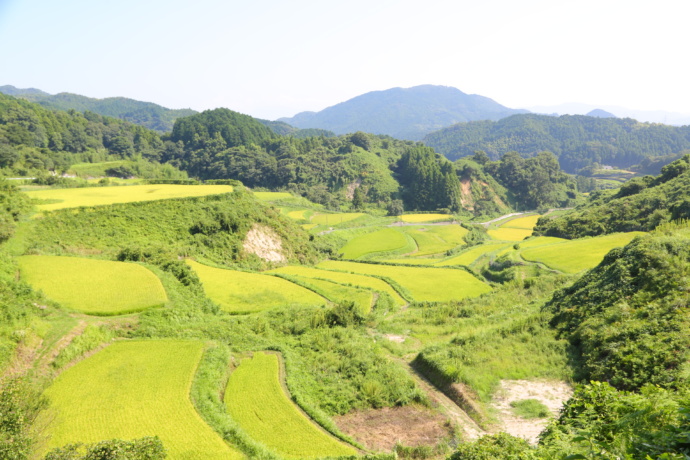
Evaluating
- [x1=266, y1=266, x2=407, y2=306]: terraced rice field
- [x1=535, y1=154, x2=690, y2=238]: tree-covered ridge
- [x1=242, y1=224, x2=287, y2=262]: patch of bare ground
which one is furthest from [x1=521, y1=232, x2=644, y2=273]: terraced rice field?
[x1=242, y1=224, x2=287, y2=262]: patch of bare ground

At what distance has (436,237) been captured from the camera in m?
72.5

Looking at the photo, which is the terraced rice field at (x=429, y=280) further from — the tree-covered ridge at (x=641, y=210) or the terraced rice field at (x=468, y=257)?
the tree-covered ridge at (x=641, y=210)

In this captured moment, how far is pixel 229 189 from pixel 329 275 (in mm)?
21880

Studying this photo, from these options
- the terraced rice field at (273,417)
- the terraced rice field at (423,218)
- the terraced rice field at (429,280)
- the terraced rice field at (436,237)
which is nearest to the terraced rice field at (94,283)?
the terraced rice field at (273,417)

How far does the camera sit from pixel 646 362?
1435cm

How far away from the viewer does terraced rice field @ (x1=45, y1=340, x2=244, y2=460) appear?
11969 mm

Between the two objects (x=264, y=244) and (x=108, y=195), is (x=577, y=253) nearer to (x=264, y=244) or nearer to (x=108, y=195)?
(x=264, y=244)

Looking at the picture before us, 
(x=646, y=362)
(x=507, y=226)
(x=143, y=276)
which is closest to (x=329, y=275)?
(x=143, y=276)

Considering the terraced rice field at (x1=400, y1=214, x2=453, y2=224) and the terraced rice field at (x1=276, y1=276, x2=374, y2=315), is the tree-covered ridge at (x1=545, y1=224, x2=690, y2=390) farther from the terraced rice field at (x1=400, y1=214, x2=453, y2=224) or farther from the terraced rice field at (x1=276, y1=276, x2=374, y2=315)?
the terraced rice field at (x1=400, y1=214, x2=453, y2=224)

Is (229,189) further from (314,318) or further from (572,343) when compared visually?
(572,343)

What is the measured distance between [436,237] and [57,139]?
4238 inches

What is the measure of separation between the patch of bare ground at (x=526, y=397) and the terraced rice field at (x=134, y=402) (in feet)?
33.2

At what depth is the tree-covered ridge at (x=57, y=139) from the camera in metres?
75.2

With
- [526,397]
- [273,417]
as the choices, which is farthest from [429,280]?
[273,417]
